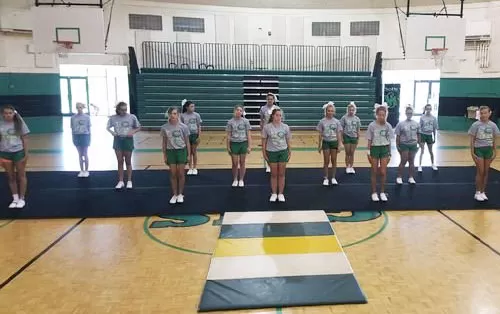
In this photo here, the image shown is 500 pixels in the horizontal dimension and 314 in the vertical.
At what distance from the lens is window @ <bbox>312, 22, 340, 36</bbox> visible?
59.1 feet

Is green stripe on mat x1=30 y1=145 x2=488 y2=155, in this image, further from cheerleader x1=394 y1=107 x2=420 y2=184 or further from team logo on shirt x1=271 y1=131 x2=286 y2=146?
team logo on shirt x1=271 y1=131 x2=286 y2=146

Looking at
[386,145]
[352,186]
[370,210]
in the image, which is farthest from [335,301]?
[352,186]

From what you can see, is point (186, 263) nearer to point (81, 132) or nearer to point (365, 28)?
point (81, 132)

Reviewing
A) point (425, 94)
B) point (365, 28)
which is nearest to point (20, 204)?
point (365, 28)

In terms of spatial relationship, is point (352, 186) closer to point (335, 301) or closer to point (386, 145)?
point (386, 145)

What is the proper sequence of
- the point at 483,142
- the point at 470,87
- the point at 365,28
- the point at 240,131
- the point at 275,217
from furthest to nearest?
the point at 365,28
the point at 470,87
the point at 240,131
the point at 483,142
the point at 275,217

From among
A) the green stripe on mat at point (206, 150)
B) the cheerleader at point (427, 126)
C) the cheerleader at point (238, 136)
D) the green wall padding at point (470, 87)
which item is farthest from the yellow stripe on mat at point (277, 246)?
the green wall padding at point (470, 87)

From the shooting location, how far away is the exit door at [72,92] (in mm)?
21750

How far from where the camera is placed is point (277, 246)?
4836mm

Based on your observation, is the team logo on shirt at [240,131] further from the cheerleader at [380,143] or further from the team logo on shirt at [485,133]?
the team logo on shirt at [485,133]

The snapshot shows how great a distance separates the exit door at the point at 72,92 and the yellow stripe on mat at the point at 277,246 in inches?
762

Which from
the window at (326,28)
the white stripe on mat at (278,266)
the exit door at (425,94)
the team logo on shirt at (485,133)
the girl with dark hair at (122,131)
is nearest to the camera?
the white stripe on mat at (278,266)

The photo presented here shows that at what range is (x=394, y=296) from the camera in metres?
3.73

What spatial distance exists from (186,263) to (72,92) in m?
20.4
